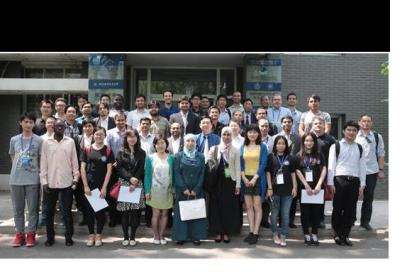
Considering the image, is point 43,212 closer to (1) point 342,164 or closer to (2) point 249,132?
(2) point 249,132

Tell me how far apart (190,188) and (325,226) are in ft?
8.28

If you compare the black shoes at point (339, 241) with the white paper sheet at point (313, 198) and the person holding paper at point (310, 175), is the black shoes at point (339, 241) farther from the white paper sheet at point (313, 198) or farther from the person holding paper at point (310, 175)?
the white paper sheet at point (313, 198)

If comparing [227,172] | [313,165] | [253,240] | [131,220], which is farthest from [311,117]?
[131,220]

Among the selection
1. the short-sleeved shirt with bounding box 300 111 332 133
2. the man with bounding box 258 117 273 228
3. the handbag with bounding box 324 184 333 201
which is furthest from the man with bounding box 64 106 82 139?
the handbag with bounding box 324 184 333 201

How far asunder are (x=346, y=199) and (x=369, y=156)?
1.09 meters

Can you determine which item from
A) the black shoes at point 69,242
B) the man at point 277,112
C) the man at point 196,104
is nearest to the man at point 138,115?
the man at point 196,104

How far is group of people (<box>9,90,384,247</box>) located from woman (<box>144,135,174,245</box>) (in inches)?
0.6

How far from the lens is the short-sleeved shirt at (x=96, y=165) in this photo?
7.01 m

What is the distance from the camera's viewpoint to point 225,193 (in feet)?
24.0

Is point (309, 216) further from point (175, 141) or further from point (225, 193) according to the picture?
point (175, 141)

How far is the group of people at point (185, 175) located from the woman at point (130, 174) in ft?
0.05

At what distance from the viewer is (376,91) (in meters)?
13.1
